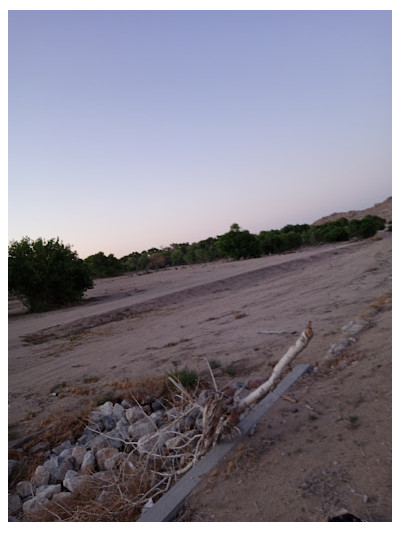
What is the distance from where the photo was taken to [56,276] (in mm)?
19188

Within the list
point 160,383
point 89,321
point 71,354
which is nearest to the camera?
point 160,383

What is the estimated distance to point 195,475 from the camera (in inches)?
116

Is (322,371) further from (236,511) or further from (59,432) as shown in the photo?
(59,432)

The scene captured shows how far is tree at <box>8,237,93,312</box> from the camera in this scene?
18.9 metres

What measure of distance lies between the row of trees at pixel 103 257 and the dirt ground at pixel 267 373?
18.0ft

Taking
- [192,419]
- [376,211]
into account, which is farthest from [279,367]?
[376,211]

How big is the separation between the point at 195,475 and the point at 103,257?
3584 cm

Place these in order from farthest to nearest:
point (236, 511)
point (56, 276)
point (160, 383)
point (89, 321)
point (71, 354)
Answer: point (56, 276) → point (89, 321) → point (71, 354) → point (160, 383) → point (236, 511)

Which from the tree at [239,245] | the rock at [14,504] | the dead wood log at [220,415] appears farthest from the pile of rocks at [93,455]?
the tree at [239,245]

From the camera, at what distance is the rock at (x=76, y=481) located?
11.9 feet

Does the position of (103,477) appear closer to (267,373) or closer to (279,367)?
(279,367)
